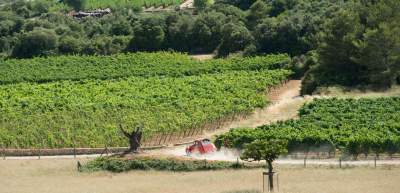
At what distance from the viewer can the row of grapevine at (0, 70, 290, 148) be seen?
7000cm

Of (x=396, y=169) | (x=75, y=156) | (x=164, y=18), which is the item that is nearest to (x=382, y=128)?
(x=396, y=169)

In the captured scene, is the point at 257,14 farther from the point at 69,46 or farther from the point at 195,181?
the point at 195,181

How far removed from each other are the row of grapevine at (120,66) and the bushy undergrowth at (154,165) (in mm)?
30602

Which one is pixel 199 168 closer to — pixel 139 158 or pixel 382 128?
pixel 139 158

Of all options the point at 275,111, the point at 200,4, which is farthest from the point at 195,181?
the point at 200,4

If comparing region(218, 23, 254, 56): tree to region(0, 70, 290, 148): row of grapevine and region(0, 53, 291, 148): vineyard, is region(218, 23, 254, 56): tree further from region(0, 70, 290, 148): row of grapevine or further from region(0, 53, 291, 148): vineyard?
region(0, 70, 290, 148): row of grapevine

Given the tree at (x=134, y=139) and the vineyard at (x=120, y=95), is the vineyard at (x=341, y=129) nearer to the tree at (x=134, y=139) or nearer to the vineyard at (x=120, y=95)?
the tree at (x=134, y=139)

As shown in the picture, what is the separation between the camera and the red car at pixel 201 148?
6312cm

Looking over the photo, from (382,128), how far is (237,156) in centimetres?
1127

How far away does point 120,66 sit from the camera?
9606cm

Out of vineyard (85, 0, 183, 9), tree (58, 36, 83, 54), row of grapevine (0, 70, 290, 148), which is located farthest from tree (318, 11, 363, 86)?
vineyard (85, 0, 183, 9)

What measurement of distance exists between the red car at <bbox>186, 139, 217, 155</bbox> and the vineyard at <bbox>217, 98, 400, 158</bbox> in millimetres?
1204

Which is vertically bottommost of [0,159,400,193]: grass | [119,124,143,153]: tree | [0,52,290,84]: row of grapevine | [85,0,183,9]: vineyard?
[0,159,400,193]: grass

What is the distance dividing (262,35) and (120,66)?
702 inches
